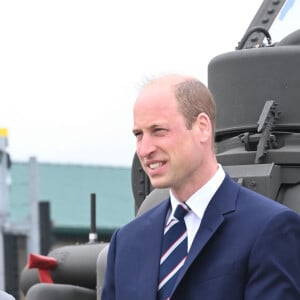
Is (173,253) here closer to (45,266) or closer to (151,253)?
(151,253)

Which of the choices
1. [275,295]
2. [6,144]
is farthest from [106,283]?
[6,144]

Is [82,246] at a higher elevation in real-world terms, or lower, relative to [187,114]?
lower

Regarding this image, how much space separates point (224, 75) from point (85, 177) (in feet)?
125

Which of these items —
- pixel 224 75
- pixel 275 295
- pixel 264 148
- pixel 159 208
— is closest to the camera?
pixel 275 295

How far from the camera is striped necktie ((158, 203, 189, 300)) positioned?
414cm

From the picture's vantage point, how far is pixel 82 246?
23.5ft

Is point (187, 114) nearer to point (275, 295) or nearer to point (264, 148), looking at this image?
point (275, 295)

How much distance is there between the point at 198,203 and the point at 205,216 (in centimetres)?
5

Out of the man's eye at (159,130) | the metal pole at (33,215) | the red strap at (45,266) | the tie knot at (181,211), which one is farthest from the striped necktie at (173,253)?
the metal pole at (33,215)

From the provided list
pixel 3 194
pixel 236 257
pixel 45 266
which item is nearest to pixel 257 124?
pixel 45 266

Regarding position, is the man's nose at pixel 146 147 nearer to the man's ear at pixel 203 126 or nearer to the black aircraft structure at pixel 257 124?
the man's ear at pixel 203 126

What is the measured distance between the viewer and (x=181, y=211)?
13.7 feet

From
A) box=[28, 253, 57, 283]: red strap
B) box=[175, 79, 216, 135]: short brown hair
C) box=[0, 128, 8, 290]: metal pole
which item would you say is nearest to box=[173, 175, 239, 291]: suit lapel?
box=[175, 79, 216, 135]: short brown hair

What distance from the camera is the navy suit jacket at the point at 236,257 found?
13.2 feet
